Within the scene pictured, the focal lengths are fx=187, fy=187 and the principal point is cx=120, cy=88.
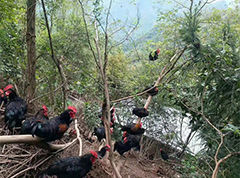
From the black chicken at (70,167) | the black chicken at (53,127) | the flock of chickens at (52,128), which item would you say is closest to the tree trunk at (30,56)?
the flock of chickens at (52,128)

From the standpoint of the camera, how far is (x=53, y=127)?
2.18 metres

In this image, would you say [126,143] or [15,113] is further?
[126,143]

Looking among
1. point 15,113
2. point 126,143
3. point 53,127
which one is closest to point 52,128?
point 53,127

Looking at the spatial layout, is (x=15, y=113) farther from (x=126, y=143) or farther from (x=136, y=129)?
(x=126, y=143)

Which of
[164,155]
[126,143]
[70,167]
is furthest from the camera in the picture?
[164,155]

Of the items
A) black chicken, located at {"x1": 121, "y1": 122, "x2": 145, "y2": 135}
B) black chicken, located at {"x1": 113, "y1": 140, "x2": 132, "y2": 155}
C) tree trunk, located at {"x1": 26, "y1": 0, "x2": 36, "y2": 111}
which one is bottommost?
black chicken, located at {"x1": 113, "y1": 140, "x2": 132, "y2": 155}

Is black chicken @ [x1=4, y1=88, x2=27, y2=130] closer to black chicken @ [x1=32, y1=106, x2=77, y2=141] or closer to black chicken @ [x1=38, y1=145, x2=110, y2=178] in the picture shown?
black chicken @ [x1=32, y1=106, x2=77, y2=141]

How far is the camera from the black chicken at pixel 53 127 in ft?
6.46

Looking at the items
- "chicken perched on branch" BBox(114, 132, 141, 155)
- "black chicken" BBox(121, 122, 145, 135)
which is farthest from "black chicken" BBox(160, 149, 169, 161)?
"black chicken" BBox(121, 122, 145, 135)

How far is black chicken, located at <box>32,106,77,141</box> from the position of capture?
6.46 ft

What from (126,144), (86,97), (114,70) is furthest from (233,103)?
(114,70)

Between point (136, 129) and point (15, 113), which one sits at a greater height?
point (15, 113)

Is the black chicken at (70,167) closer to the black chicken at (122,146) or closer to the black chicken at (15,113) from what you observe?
the black chicken at (15,113)

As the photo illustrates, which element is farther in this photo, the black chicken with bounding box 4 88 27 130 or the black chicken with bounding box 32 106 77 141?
the black chicken with bounding box 4 88 27 130
